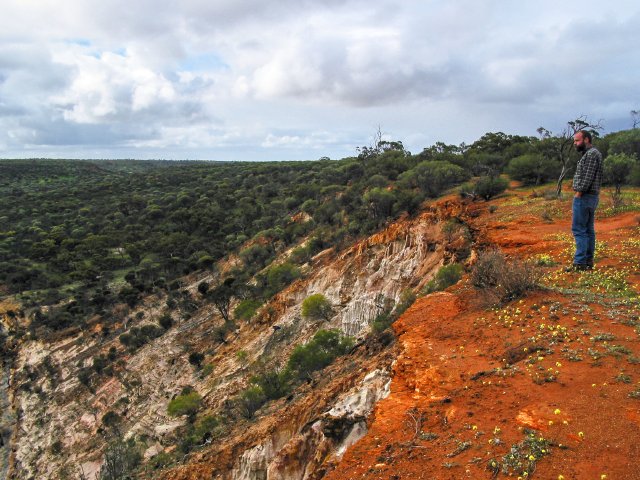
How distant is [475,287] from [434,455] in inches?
216

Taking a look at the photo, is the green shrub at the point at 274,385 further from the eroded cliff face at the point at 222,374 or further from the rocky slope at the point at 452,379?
the eroded cliff face at the point at 222,374

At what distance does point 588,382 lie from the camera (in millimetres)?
5957

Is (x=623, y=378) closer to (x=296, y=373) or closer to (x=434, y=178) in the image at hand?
(x=296, y=373)

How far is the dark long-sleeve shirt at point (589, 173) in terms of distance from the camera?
28.0ft

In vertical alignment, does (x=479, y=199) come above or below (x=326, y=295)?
above

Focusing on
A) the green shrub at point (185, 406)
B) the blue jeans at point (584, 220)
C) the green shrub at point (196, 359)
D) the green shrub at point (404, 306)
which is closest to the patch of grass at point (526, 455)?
the blue jeans at point (584, 220)

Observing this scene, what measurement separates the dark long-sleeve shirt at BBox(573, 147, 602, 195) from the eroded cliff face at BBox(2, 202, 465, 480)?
17.2ft

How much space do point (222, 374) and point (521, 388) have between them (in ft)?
65.8

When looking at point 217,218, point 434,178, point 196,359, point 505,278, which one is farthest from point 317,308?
point 217,218

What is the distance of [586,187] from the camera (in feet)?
28.6

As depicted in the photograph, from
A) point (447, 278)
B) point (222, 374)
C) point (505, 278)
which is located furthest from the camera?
point (222, 374)

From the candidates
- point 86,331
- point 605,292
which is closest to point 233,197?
point 86,331

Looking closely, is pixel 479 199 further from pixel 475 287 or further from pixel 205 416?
pixel 205 416

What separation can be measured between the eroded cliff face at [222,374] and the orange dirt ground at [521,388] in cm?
208
